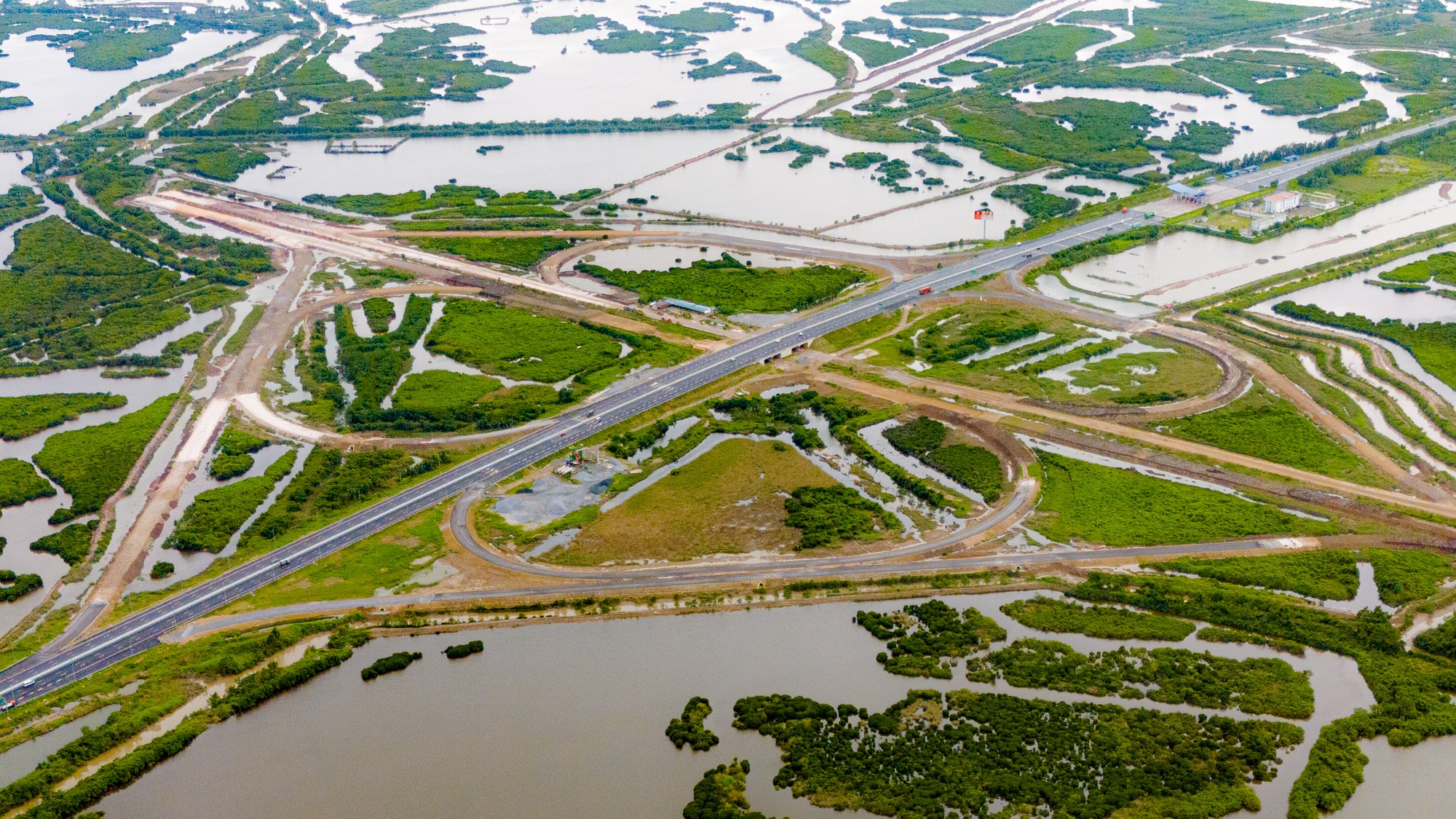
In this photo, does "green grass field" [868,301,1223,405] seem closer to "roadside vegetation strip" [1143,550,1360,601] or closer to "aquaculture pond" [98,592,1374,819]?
Result: "roadside vegetation strip" [1143,550,1360,601]

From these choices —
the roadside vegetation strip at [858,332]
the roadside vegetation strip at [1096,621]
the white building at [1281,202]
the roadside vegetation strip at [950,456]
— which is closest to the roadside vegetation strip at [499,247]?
the roadside vegetation strip at [858,332]

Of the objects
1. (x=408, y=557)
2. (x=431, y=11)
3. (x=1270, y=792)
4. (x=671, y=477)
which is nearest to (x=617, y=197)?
(x=671, y=477)

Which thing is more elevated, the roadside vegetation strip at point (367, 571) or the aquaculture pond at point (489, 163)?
the aquaculture pond at point (489, 163)

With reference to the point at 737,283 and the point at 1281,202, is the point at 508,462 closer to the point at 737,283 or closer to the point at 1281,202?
the point at 737,283

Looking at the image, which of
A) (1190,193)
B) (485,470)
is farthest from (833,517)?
(1190,193)

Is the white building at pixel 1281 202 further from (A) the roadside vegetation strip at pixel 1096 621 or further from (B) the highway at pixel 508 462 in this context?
(A) the roadside vegetation strip at pixel 1096 621

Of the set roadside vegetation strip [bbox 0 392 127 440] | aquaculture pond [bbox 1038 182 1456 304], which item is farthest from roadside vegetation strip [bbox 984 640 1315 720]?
roadside vegetation strip [bbox 0 392 127 440]
